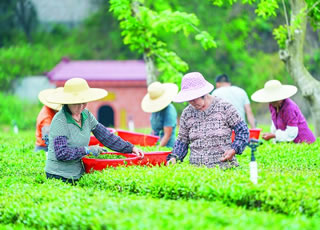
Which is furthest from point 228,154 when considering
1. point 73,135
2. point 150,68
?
point 150,68

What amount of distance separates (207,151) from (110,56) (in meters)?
29.6

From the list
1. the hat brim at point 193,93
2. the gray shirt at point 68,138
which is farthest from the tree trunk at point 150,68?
the hat brim at point 193,93

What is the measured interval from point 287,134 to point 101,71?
19905mm

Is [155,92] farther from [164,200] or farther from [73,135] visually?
[164,200]

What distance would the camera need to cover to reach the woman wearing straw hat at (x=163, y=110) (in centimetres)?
1063

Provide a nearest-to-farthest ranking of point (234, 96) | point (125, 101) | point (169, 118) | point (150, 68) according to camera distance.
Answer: point (169, 118) → point (234, 96) → point (150, 68) → point (125, 101)

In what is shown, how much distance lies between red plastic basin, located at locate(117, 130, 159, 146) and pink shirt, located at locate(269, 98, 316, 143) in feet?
7.26

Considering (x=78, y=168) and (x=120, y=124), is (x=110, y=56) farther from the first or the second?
(x=78, y=168)

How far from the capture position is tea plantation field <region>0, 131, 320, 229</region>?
16.3ft

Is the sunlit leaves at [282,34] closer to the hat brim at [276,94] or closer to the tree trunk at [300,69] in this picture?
the tree trunk at [300,69]

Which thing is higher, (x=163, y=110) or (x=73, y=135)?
(x=73, y=135)

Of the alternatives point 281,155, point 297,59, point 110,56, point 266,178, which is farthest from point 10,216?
point 110,56

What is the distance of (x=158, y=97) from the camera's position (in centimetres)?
1106

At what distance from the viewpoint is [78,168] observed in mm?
7805
